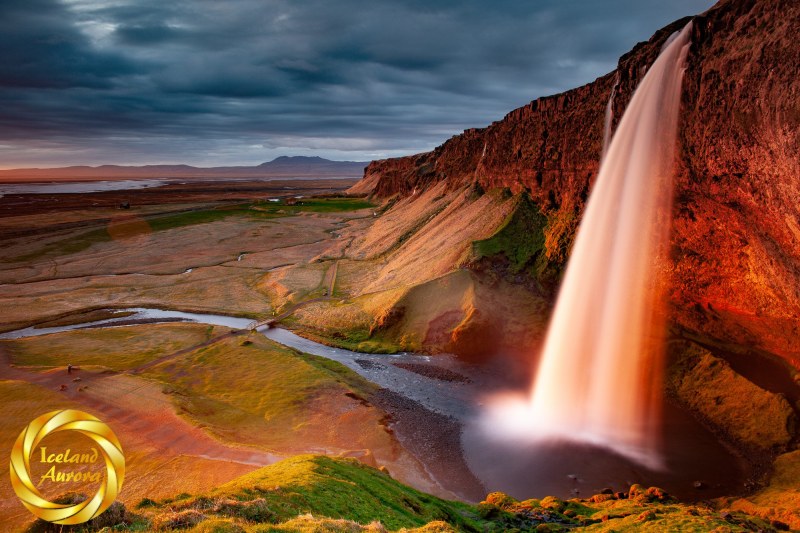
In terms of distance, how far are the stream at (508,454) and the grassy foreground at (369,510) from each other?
150 centimetres

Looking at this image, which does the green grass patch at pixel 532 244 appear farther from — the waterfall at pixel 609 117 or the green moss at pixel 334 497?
the green moss at pixel 334 497

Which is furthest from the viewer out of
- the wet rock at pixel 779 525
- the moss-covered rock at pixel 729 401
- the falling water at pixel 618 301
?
the falling water at pixel 618 301

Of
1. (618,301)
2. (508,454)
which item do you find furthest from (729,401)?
(508,454)

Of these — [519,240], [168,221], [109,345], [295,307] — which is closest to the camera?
[109,345]

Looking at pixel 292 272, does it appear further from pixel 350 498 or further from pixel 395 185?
pixel 395 185

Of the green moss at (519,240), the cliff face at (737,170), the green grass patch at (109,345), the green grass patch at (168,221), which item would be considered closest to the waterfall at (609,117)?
the cliff face at (737,170)

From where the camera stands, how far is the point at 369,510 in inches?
484

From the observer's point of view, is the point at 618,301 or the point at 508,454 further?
the point at 618,301

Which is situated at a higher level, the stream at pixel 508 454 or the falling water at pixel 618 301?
the falling water at pixel 618 301

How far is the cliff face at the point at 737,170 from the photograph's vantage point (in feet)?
58.4

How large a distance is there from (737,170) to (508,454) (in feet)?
53.8

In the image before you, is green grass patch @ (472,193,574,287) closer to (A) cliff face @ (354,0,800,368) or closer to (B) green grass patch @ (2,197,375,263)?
(A) cliff face @ (354,0,800,368)

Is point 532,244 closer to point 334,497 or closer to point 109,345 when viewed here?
point 334,497

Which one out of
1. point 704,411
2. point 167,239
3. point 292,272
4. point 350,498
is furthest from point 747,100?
point 167,239
